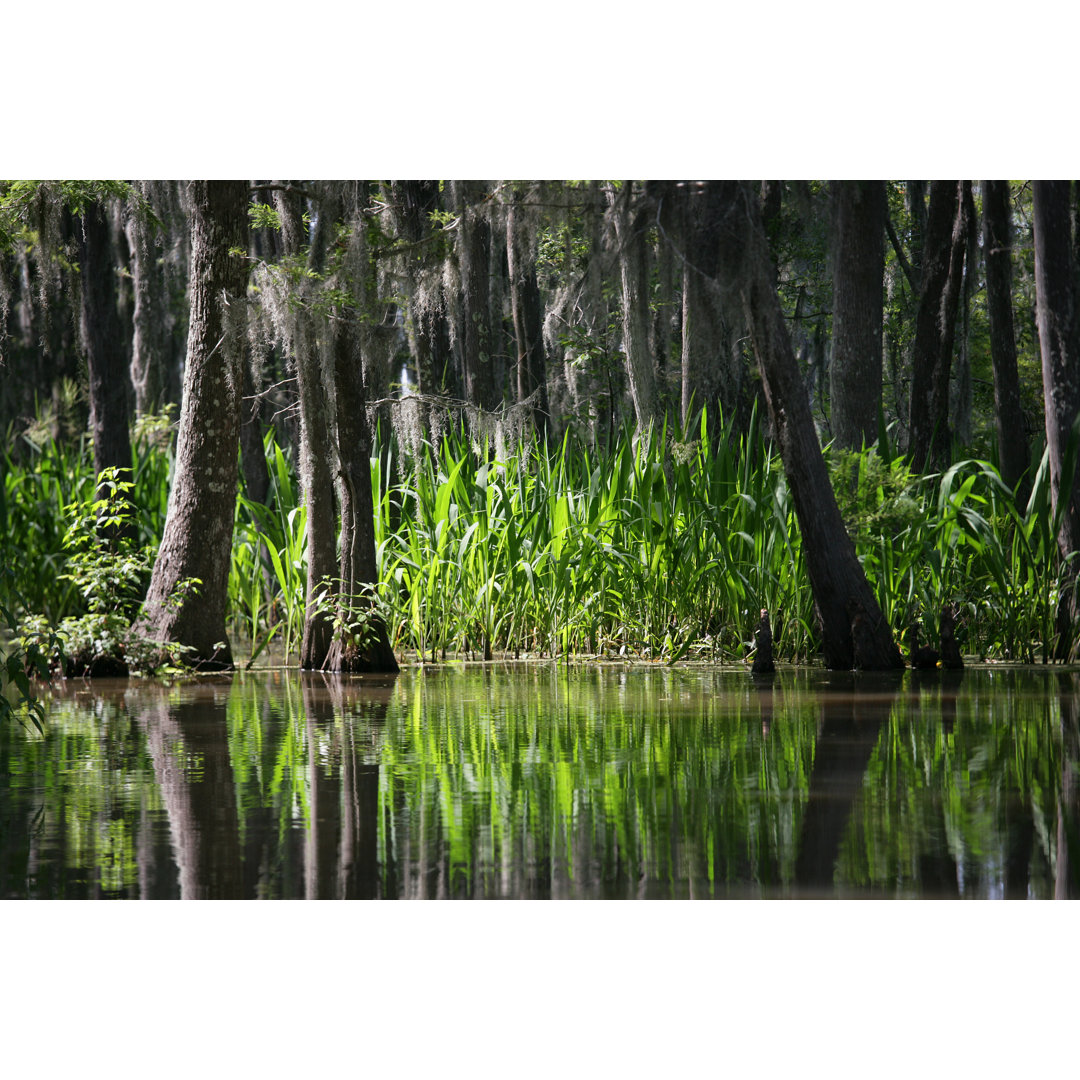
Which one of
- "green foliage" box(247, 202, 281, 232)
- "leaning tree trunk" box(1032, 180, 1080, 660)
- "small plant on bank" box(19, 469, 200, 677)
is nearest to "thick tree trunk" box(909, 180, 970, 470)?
"leaning tree trunk" box(1032, 180, 1080, 660)

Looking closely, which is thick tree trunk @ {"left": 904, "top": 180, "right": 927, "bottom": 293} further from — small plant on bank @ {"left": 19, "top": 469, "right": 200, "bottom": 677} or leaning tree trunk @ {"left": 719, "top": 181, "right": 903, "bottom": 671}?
small plant on bank @ {"left": 19, "top": 469, "right": 200, "bottom": 677}

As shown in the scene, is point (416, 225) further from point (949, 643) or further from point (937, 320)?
point (937, 320)

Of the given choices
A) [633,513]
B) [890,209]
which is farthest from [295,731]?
[890,209]

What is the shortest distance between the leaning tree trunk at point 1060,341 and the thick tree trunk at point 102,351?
5.20 m

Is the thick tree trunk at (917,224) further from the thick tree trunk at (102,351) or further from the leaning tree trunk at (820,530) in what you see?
the thick tree trunk at (102,351)

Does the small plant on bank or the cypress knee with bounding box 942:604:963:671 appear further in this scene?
the small plant on bank

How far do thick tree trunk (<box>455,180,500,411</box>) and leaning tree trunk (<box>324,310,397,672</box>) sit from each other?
0.87m

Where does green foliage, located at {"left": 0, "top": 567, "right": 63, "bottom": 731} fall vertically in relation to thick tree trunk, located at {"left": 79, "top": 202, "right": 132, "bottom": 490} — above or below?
below

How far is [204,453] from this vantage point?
6.21m

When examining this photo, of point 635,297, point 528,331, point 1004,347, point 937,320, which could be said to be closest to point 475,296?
point 528,331

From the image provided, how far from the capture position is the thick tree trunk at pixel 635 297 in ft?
17.0

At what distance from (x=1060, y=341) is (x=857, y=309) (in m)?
1.53

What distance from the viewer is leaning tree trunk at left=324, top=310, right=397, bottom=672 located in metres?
6.09

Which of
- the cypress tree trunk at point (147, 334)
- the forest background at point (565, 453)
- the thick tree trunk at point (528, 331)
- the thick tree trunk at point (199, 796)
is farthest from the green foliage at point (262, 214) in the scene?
the cypress tree trunk at point (147, 334)
